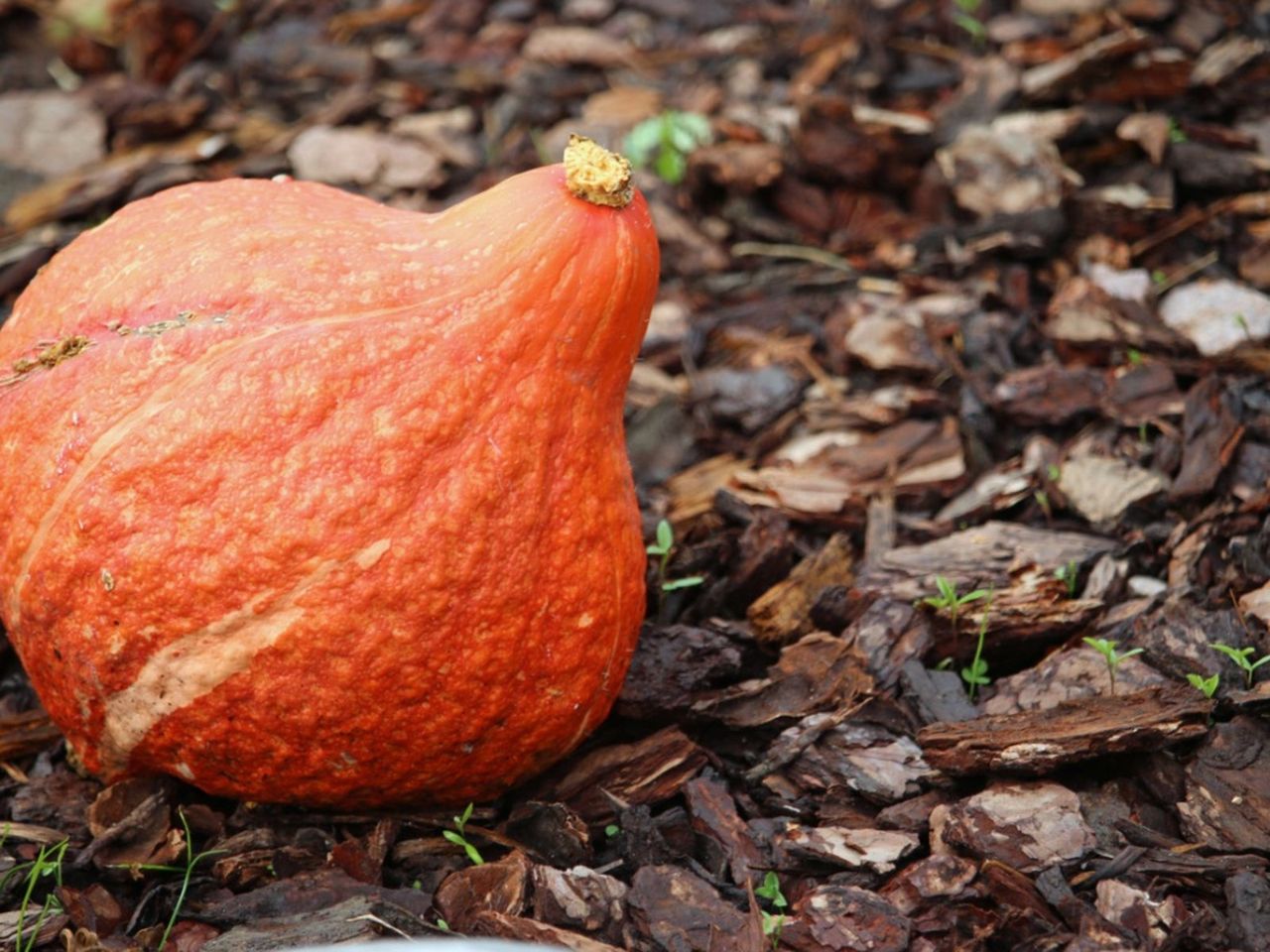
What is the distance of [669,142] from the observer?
533 cm

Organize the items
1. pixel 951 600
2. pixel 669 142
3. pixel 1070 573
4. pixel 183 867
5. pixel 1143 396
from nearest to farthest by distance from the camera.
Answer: pixel 183 867
pixel 951 600
pixel 1070 573
pixel 1143 396
pixel 669 142

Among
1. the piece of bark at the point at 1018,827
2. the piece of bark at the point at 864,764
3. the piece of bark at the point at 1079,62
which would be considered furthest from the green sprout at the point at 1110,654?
the piece of bark at the point at 1079,62

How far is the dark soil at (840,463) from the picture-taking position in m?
2.77

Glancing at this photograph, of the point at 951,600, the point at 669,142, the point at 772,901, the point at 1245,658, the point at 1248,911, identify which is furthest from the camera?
the point at 669,142

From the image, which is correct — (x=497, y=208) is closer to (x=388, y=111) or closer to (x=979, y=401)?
(x=979, y=401)

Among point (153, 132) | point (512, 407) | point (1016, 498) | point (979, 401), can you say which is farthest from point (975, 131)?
point (153, 132)

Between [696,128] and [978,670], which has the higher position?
[696,128]

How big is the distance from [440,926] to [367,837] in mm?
374

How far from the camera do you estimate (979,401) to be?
4.12 meters

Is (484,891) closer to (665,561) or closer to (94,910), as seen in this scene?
(94,910)

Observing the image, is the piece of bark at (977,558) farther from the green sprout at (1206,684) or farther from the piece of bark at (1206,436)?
the green sprout at (1206,684)

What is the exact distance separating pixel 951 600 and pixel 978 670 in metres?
0.19

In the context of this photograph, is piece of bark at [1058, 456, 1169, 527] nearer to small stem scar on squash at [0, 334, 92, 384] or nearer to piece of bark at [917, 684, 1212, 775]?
piece of bark at [917, 684, 1212, 775]

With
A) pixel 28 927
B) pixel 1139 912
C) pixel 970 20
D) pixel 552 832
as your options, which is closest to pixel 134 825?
pixel 28 927
